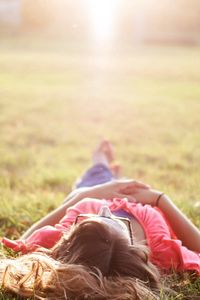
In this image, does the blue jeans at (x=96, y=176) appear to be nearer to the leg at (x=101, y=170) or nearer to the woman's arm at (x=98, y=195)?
the leg at (x=101, y=170)

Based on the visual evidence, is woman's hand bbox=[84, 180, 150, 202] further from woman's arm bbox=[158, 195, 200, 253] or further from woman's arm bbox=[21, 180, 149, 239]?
woman's arm bbox=[158, 195, 200, 253]

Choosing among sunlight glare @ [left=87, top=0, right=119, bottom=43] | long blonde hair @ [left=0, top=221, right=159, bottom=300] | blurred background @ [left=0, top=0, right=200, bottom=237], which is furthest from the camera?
sunlight glare @ [left=87, top=0, right=119, bottom=43]

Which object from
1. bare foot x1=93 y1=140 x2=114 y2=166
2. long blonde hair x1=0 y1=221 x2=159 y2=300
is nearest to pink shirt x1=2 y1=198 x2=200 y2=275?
long blonde hair x1=0 y1=221 x2=159 y2=300

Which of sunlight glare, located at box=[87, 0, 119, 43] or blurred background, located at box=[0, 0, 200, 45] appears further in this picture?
blurred background, located at box=[0, 0, 200, 45]

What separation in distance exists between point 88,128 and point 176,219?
14.8ft

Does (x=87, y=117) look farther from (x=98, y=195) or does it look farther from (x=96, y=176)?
(x=98, y=195)

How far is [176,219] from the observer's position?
10.6ft

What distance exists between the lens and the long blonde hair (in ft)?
7.78

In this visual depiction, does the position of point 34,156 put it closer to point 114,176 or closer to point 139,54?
point 114,176

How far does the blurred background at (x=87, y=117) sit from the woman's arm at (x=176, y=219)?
22.9 inches

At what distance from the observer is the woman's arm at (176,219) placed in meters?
3.16

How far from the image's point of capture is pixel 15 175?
17.3 feet

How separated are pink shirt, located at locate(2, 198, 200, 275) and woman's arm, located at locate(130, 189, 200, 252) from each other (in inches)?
1.5

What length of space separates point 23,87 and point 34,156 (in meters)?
5.26
